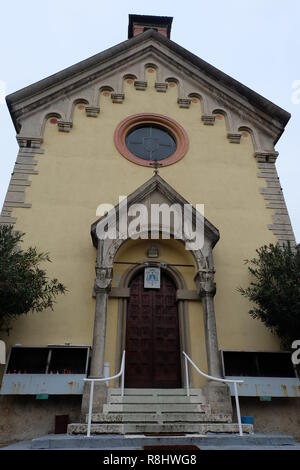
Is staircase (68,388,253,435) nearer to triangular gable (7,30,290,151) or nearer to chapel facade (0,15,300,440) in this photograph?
chapel facade (0,15,300,440)

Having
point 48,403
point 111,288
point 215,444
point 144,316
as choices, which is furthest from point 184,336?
point 215,444

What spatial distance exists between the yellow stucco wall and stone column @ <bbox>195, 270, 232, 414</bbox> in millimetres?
681

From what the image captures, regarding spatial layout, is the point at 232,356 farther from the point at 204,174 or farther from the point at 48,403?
the point at 204,174

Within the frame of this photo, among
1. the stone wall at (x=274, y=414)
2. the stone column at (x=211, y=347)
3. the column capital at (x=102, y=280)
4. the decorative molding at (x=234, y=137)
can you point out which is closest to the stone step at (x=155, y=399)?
the stone column at (x=211, y=347)

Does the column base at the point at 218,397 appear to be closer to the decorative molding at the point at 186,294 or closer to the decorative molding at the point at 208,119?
the decorative molding at the point at 186,294

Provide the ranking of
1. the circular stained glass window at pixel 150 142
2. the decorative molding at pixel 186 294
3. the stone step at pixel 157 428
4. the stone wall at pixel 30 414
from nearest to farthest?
1. the stone step at pixel 157 428
2. the stone wall at pixel 30 414
3. the decorative molding at pixel 186 294
4. the circular stained glass window at pixel 150 142

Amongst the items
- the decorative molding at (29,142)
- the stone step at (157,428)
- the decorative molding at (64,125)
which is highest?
the decorative molding at (64,125)

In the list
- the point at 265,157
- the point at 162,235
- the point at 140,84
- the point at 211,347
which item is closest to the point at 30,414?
the point at 211,347

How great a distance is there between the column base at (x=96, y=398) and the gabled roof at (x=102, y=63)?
8.87 m

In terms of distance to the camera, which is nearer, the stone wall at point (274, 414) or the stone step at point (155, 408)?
the stone step at point (155, 408)

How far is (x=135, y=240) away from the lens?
32.3 feet

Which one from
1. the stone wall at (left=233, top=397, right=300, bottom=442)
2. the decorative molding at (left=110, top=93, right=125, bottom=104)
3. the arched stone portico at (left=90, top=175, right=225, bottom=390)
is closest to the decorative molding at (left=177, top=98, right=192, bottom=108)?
the decorative molding at (left=110, top=93, right=125, bottom=104)

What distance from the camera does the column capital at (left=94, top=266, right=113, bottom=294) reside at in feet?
27.6

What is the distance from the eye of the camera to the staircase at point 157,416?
19.3 ft
